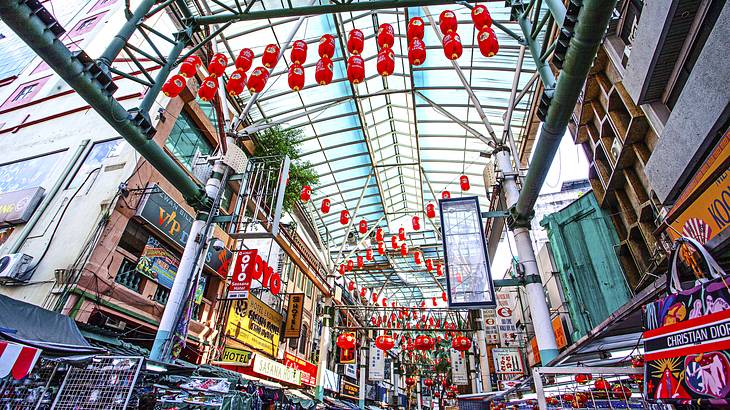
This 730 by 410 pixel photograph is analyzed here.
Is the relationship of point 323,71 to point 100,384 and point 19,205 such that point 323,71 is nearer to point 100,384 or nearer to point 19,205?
point 100,384

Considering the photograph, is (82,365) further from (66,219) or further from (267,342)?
(267,342)

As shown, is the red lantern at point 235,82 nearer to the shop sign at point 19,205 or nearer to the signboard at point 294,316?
the shop sign at point 19,205

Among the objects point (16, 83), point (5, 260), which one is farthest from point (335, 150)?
point (16, 83)

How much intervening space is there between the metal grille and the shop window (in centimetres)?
852

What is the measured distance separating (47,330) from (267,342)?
8.74 meters

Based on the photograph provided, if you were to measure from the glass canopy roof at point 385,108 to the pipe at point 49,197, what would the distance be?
19.9 ft

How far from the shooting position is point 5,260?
26.0ft

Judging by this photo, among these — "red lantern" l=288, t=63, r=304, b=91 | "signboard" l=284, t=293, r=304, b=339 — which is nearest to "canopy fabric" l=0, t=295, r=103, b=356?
"red lantern" l=288, t=63, r=304, b=91

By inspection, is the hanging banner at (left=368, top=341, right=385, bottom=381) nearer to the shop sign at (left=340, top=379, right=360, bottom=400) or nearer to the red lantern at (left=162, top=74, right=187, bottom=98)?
the shop sign at (left=340, top=379, right=360, bottom=400)

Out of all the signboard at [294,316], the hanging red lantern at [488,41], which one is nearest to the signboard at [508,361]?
the signboard at [294,316]

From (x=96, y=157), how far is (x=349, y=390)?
2252 cm

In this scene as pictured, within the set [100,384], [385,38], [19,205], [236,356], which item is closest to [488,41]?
[385,38]

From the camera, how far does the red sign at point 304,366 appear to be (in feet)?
50.9

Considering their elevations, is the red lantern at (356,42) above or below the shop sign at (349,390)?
above
